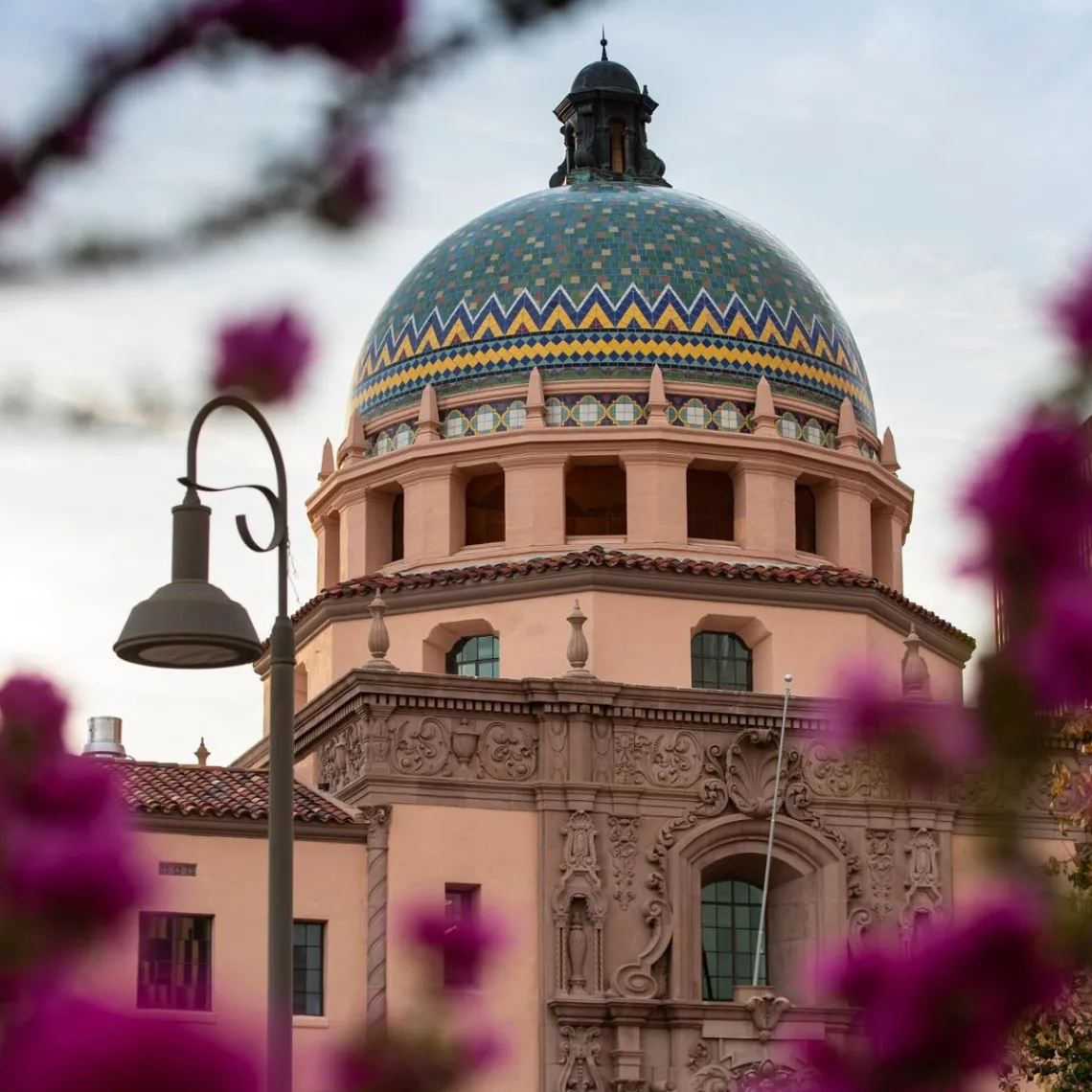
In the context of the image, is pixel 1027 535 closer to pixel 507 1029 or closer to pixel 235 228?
pixel 235 228

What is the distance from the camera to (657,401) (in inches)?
1518

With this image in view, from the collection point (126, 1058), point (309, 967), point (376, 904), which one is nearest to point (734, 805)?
point (376, 904)

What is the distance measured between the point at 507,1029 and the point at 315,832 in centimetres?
375

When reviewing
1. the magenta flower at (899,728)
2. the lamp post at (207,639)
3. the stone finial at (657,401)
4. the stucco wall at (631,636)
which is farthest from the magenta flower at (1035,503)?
the stone finial at (657,401)

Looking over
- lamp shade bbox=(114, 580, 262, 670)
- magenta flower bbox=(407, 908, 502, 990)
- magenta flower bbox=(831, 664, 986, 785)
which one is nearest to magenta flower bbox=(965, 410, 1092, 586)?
magenta flower bbox=(831, 664, 986, 785)

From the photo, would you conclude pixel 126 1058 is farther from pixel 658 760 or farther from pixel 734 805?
pixel 734 805

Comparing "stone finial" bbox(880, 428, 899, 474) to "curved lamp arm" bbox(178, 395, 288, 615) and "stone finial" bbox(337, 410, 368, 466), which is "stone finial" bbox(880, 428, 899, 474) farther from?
"curved lamp arm" bbox(178, 395, 288, 615)

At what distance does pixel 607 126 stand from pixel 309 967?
57.8 ft

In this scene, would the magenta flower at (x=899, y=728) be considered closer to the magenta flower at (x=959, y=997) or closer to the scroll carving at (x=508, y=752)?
the magenta flower at (x=959, y=997)

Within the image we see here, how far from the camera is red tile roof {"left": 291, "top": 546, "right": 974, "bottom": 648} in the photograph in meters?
36.7

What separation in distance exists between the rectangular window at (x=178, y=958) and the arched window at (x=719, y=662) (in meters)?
8.91

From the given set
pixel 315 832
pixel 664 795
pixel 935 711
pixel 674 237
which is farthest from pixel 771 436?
pixel 935 711

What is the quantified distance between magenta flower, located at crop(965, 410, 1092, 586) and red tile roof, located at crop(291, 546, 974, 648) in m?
31.0

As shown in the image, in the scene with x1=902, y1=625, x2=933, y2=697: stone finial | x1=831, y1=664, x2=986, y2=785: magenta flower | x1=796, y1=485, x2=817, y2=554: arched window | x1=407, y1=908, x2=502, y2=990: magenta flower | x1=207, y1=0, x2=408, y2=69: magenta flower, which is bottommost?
x1=407, y1=908, x2=502, y2=990: magenta flower
